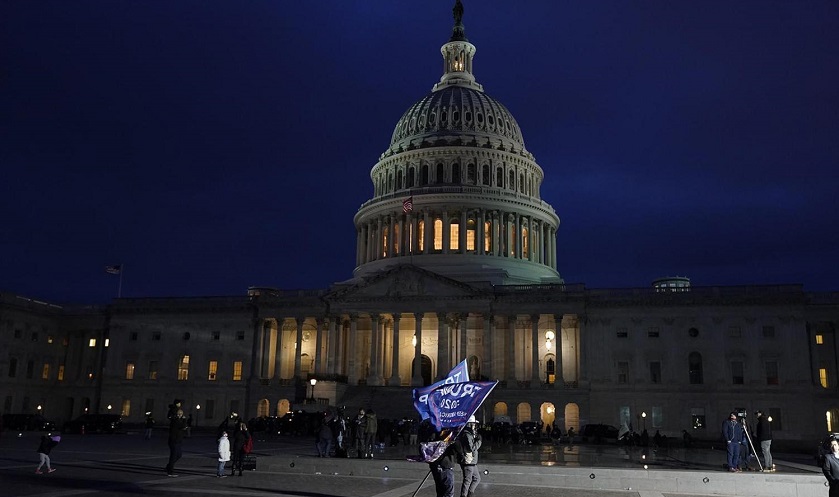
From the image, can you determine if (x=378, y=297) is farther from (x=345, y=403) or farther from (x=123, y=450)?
(x=123, y=450)

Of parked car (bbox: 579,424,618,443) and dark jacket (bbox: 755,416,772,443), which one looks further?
parked car (bbox: 579,424,618,443)


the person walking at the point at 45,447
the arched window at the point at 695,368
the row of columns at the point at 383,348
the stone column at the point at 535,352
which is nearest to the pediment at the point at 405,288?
the row of columns at the point at 383,348

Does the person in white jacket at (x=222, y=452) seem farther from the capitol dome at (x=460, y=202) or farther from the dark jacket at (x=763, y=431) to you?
the capitol dome at (x=460, y=202)

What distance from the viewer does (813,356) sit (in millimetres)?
73438

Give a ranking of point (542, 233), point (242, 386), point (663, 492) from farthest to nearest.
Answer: point (542, 233), point (242, 386), point (663, 492)

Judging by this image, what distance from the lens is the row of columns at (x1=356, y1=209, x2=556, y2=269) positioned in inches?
3647

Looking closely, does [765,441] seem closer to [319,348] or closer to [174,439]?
[174,439]

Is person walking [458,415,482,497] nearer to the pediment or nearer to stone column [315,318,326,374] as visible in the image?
the pediment

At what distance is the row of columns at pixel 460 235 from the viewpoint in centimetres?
9262

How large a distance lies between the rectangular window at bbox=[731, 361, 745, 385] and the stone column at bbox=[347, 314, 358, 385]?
121 ft

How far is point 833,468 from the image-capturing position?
16.6m

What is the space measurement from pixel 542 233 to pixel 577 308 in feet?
80.0

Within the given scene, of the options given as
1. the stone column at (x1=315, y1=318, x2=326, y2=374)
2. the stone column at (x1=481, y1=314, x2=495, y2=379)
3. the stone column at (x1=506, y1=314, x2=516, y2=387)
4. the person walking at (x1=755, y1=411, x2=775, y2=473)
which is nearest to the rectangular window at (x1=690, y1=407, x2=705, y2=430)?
the stone column at (x1=506, y1=314, x2=516, y2=387)

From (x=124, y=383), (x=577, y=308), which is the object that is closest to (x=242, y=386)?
Answer: (x=124, y=383)
